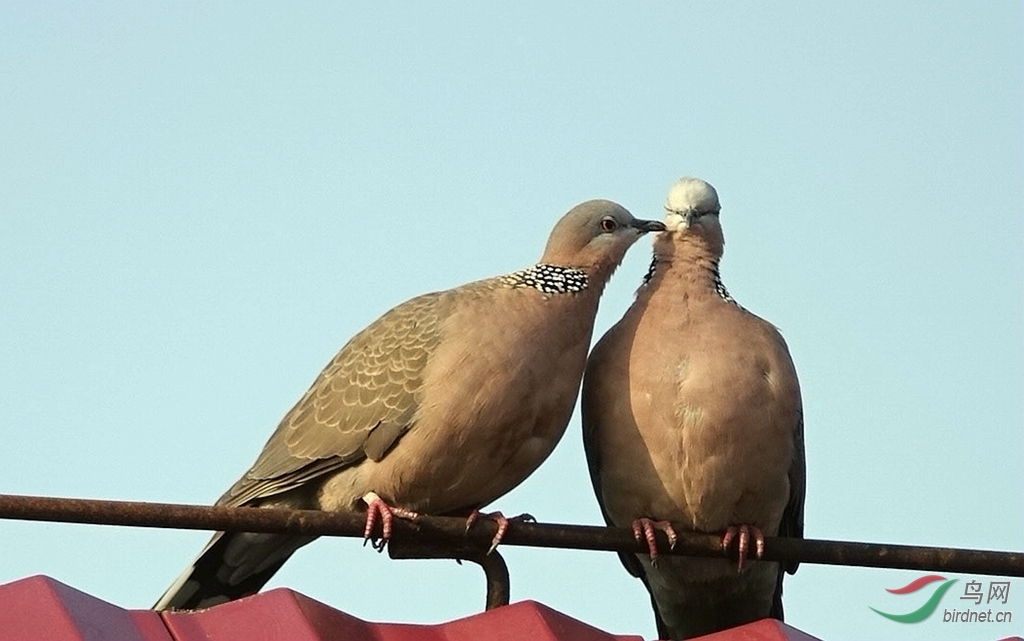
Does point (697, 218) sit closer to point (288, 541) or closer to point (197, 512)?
point (288, 541)

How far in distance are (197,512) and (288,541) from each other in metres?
1.87

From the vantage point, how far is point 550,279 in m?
6.16

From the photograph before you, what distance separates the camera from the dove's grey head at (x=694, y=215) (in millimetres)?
6227

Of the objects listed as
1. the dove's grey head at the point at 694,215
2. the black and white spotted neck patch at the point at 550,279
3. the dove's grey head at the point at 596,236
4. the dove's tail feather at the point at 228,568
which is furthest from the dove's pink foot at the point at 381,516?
the dove's grey head at the point at 694,215

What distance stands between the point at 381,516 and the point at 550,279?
44.2 inches

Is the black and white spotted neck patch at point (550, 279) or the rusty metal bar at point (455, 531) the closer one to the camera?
the rusty metal bar at point (455, 531)

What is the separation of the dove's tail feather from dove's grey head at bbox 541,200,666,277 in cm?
141

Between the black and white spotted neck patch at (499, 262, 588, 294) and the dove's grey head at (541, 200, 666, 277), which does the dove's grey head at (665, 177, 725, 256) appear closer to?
the dove's grey head at (541, 200, 666, 277)

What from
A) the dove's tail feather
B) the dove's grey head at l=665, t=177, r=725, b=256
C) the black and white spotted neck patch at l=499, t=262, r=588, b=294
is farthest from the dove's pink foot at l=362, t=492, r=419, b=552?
the dove's grey head at l=665, t=177, r=725, b=256

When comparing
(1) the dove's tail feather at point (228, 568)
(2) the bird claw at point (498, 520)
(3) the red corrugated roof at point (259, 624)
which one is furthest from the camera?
(1) the dove's tail feather at point (228, 568)

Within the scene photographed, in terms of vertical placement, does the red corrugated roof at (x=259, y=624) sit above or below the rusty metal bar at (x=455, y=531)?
below

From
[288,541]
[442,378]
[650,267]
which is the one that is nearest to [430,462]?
[442,378]

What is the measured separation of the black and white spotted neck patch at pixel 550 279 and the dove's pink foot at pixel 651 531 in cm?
89

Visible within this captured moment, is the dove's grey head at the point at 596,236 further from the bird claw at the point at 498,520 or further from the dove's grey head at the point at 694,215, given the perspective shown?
the bird claw at the point at 498,520
